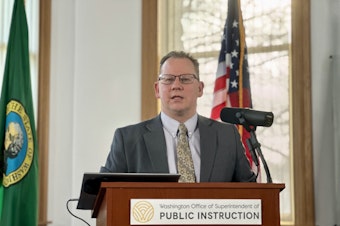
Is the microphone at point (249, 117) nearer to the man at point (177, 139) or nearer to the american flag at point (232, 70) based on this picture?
the man at point (177, 139)

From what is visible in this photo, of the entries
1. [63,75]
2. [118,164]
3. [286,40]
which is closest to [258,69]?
[286,40]

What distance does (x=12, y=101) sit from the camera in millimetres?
3990

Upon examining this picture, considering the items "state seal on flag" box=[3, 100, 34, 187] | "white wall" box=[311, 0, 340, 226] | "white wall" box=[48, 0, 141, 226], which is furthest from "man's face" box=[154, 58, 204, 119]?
"white wall" box=[48, 0, 141, 226]

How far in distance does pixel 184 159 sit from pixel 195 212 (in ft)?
2.95

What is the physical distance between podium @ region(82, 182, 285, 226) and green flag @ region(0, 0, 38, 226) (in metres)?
2.27

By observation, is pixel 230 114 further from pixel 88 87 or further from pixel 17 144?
pixel 88 87

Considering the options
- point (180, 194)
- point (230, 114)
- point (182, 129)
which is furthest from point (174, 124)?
point (180, 194)

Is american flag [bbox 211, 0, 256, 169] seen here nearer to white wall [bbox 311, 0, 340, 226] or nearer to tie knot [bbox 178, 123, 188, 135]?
white wall [bbox 311, 0, 340, 226]

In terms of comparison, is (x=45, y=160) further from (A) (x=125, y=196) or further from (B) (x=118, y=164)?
(A) (x=125, y=196)

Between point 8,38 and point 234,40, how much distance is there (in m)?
1.81

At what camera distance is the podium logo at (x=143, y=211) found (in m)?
1.68

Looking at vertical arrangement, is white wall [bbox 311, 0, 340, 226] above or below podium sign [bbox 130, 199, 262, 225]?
above

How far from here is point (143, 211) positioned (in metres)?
1.69

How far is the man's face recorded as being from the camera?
271cm
